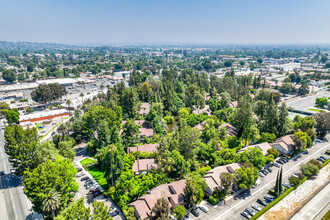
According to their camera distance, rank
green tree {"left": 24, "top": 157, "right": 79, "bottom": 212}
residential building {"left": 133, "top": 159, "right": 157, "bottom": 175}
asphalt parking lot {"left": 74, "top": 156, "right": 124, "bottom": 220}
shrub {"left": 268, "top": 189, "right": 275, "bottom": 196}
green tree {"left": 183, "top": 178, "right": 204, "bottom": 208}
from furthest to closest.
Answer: residential building {"left": 133, "top": 159, "right": 157, "bottom": 175}
shrub {"left": 268, "top": 189, "right": 275, "bottom": 196}
asphalt parking lot {"left": 74, "top": 156, "right": 124, "bottom": 220}
green tree {"left": 183, "top": 178, "right": 204, "bottom": 208}
green tree {"left": 24, "top": 157, "right": 79, "bottom": 212}

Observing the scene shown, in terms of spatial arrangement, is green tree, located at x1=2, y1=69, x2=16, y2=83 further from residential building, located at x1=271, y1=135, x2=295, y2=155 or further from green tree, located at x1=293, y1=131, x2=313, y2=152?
green tree, located at x1=293, y1=131, x2=313, y2=152

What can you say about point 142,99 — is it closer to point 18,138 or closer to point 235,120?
point 235,120

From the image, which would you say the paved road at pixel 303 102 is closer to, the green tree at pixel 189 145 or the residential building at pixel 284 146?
the residential building at pixel 284 146

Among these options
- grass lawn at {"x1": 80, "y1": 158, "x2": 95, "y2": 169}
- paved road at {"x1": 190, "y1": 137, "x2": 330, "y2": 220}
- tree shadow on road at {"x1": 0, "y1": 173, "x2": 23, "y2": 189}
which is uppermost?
grass lawn at {"x1": 80, "y1": 158, "x2": 95, "y2": 169}

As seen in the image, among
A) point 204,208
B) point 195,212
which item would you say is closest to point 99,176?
point 195,212

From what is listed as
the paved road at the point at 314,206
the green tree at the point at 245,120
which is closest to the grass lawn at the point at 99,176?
the paved road at the point at 314,206

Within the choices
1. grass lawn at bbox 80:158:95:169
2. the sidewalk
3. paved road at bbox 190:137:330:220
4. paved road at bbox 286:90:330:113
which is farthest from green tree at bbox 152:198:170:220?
paved road at bbox 286:90:330:113

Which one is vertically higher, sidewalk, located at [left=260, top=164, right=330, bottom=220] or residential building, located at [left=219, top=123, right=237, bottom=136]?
residential building, located at [left=219, top=123, right=237, bottom=136]
